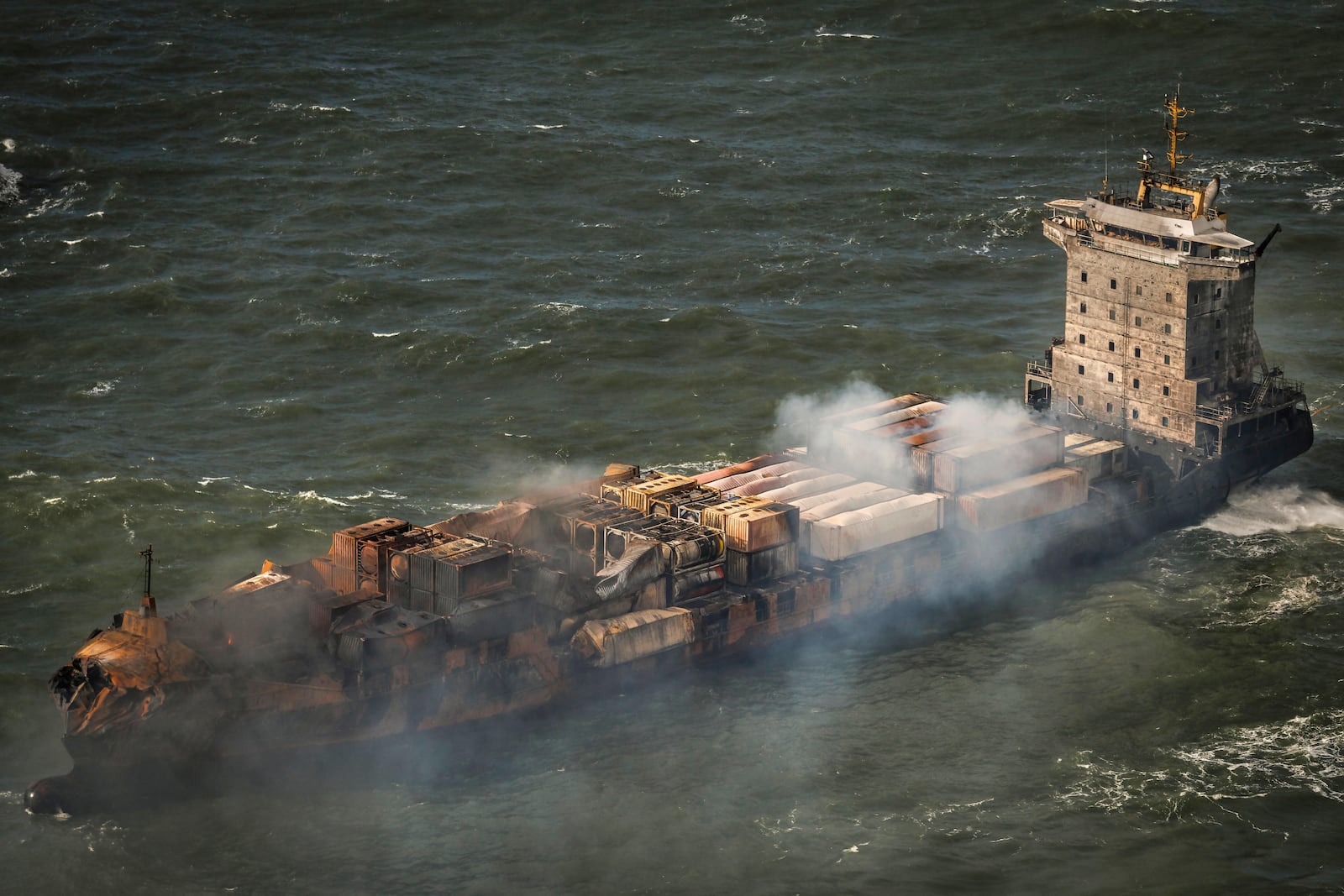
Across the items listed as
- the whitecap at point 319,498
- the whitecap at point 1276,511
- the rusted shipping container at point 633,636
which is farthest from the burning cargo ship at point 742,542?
the whitecap at point 319,498

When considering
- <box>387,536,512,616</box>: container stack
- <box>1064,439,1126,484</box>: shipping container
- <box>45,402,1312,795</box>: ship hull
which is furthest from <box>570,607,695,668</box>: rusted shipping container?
<box>1064,439,1126,484</box>: shipping container

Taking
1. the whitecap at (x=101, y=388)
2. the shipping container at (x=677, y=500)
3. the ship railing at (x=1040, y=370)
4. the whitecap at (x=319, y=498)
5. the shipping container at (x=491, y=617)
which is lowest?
the whitecap at (x=319, y=498)

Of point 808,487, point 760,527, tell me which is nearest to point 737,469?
point 808,487

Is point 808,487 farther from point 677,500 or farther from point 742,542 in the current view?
point 742,542

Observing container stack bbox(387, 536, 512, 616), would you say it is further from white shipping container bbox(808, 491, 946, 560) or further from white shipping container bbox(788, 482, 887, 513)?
white shipping container bbox(788, 482, 887, 513)

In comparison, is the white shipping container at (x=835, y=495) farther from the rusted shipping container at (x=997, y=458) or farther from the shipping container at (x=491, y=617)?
the shipping container at (x=491, y=617)

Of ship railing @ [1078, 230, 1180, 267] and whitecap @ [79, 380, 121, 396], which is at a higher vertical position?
ship railing @ [1078, 230, 1180, 267]
